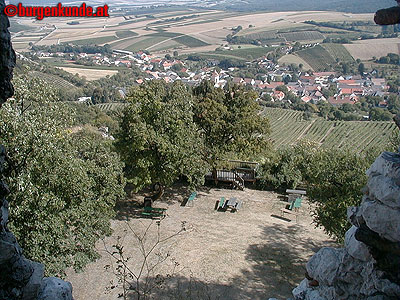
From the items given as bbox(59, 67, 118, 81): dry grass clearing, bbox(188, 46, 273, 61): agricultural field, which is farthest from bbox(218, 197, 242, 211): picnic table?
bbox(188, 46, 273, 61): agricultural field

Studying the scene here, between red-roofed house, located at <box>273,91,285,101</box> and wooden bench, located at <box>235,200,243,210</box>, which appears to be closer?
wooden bench, located at <box>235,200,243,210</box>

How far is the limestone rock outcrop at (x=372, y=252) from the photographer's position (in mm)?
6100

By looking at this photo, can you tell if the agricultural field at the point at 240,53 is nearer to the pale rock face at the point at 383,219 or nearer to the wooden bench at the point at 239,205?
the wooden bench at the point at 239,205

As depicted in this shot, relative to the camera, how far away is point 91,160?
43.3 feet

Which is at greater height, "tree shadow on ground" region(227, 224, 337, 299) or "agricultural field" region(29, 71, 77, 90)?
"tree shadow on ground" region(227, 224, 337, 299)

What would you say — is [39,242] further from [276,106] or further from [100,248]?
[276,106]

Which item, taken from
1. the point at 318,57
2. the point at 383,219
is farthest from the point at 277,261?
the point at 318,57

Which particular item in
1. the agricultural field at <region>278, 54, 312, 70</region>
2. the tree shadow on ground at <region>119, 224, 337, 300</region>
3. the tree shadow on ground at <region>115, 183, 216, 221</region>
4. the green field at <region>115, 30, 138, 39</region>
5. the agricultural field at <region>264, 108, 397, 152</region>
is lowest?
the agricultural field at <region>264, 108, 397, 152</region>

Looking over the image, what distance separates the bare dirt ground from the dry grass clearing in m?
84.6

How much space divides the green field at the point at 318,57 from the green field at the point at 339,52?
67.2 inches

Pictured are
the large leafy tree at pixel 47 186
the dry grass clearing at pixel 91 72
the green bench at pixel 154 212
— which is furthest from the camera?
the dry grass clearing at pixel 91 72

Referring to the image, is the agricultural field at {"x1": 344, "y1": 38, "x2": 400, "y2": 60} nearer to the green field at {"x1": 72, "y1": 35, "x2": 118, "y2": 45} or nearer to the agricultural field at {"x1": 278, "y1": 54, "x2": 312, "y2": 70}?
the agricultural field at {"x1": 278, "y1": 54, "x2": 312, "y2": 70}

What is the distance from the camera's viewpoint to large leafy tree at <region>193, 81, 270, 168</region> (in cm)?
1844

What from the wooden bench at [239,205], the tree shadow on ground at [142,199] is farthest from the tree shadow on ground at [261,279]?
the tree shadow on ground at [142,199]
